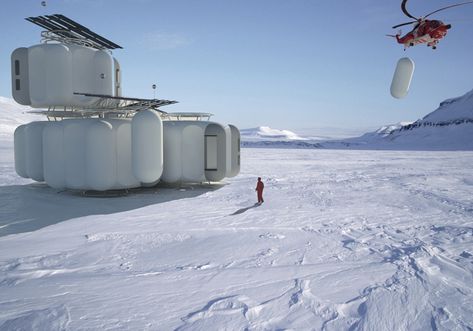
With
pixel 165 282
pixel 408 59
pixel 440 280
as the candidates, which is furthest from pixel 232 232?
pixel 408 59

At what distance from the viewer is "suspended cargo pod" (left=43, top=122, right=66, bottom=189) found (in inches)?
500

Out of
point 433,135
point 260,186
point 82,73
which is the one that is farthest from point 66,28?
point 433,135

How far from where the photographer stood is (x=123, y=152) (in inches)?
497

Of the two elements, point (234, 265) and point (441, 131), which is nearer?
point (234, 265)

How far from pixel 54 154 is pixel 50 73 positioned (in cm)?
321

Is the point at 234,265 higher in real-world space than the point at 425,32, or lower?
Answer: lower

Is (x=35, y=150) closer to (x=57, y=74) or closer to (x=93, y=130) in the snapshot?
(x=57, y=74)

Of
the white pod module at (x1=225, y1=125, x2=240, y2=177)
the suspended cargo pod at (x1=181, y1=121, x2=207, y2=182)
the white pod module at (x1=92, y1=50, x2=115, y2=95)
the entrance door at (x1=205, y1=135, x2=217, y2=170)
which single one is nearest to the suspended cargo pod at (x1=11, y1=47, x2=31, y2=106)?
the white pod module at (x1=92, y1=50, x2=115, y2=95)

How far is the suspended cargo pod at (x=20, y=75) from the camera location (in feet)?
44.0

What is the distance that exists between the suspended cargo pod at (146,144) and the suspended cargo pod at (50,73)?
360cm

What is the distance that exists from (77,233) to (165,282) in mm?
3760

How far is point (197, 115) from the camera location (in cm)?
1477

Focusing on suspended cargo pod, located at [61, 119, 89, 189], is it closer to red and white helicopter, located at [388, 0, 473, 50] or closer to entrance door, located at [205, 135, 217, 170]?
entrance door, located at [205, 135, 217, 170]

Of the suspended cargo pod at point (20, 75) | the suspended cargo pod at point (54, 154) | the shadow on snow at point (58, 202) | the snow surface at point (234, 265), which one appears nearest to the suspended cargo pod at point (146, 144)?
the shadow on snow at point (58, 202)
